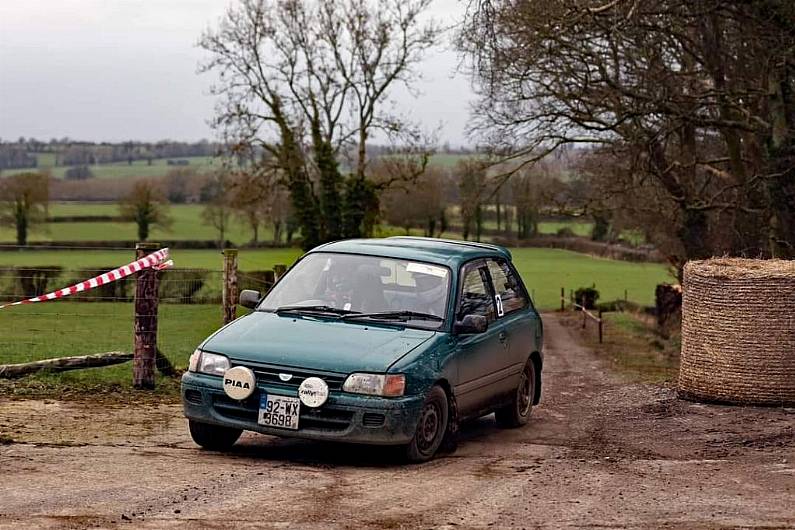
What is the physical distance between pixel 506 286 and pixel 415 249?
4.48ft

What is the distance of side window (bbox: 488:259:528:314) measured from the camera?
11.7 m

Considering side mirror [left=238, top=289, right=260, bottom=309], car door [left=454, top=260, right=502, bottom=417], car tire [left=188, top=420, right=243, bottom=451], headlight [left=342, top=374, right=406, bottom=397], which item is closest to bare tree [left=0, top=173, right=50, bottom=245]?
side mirror [left=238, top=289, right=260, bottom=309]

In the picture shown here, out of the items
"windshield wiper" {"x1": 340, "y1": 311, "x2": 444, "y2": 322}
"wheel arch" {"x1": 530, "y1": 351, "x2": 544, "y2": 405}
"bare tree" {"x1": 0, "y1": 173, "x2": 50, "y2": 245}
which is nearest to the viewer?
"windshield wiper" {"x1": 340, "y1": 311, "x2": 444, "y2": 322}

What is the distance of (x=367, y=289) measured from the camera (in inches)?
410

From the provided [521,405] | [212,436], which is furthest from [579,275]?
[212,436]

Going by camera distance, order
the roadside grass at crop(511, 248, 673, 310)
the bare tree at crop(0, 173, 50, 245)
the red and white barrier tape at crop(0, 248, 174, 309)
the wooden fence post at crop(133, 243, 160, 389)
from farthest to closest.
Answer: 1. the roadside grass at crop(511, 248, 673, 310)
2. the bare tree at crop(0, 173, 50, 245)
3. the wooden fence post at crop(133, 243, 160, 389)
4. the red and white barrier tape at crop(0, 248, 174, 309)

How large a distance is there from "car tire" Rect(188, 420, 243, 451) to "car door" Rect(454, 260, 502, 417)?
188 centimetres

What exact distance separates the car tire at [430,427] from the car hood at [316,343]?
0.44 metres

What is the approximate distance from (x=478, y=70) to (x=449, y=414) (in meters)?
11.3

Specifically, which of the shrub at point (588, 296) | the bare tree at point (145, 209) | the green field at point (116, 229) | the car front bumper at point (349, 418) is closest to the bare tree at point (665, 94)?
the car front bumper at point (349, 418)

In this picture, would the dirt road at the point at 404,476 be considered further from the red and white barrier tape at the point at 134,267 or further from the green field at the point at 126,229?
the green field at the point at 126,229

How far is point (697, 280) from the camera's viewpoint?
13180 millimetres

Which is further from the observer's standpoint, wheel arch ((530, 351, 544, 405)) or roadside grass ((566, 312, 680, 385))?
roadside grass ((566, 312, 680, 385))

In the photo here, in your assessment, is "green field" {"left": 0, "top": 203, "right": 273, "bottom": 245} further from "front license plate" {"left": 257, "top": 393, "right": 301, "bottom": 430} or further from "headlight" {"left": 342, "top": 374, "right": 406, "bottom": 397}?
"headlight" {"left": 342, "top": 374, "right": 406, "bottom": 397}
